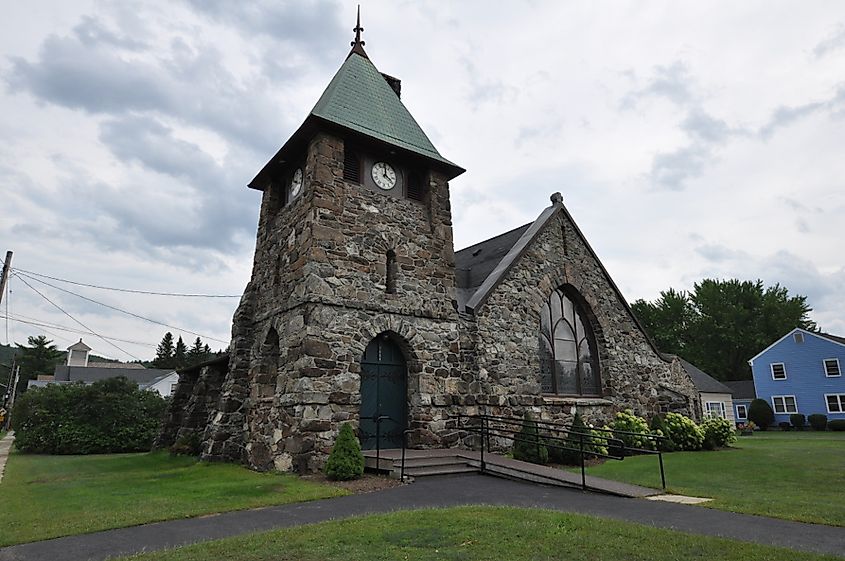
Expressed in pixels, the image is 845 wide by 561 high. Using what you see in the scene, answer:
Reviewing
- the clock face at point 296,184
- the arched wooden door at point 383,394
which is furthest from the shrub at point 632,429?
the clock face at point 296,184

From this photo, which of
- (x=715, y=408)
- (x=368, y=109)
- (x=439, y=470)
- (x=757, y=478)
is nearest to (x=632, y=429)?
(x=757, y=478)

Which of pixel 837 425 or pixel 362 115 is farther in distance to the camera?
pixel 837 425

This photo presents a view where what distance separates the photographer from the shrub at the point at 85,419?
61.8ft

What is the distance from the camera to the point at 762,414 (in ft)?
115

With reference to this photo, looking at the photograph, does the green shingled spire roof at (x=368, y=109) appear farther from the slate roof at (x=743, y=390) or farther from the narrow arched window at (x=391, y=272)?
the slate roof at (x=743, y=390)

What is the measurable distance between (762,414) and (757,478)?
102 ft

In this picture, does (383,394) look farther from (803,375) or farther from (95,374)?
(95,374)

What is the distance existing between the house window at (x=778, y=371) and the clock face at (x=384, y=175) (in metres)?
35.2

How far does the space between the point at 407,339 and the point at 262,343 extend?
3828 mm

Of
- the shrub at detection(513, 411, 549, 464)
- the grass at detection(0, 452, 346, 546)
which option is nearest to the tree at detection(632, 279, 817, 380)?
the shrub at detection(513, 411, 549, 464)

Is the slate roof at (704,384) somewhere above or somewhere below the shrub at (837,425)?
above

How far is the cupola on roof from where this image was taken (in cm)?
1306

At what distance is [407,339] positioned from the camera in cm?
1259

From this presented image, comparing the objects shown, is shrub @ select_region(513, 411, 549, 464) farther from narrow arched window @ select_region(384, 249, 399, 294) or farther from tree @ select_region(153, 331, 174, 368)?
tree @ select_region(153, 331, 174, 368)
